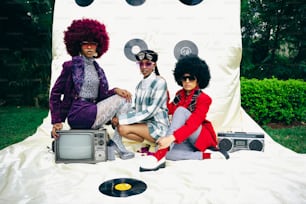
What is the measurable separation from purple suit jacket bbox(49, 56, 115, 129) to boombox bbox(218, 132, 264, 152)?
1.01 metres

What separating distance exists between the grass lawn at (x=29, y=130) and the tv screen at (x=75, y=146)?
1.02 meters

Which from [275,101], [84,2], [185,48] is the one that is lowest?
[275,101]

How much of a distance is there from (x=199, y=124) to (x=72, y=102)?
946 mm

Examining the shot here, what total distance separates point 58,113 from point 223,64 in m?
1.73

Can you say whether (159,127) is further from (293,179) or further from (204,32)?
(204,32)

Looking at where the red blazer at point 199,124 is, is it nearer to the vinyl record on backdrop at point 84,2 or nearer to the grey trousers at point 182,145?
the grey trousers at point 182,145

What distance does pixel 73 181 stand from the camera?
193 centimetres

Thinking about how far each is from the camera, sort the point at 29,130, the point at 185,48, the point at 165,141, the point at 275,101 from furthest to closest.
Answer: the point at 275,101, the point at 29,130, the point at 185,48, the point at 165,141

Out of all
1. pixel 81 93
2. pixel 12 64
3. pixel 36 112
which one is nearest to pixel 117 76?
pixel 81 93

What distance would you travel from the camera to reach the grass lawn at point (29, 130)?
3082 millimetres

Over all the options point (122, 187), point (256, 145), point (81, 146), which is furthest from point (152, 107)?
point (256, 145)

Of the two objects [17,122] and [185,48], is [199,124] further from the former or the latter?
[17,122]

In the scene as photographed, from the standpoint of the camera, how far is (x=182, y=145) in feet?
7.90

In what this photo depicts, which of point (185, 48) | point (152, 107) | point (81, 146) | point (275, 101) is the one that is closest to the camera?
point (81, 146)
